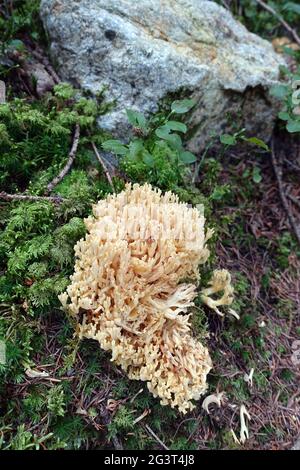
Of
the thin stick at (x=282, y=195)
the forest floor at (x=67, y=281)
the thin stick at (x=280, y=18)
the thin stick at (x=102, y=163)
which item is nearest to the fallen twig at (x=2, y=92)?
the forest floor at (x=67, y=281)

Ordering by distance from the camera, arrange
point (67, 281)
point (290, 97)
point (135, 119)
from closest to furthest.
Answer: point (67, 281) < point (135, 119) < point (290, 97)

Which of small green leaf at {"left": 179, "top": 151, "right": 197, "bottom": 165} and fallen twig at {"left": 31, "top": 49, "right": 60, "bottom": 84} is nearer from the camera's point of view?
small green leaf at {"left": 179, "top": 151, "right": 197, "bottom": 165}

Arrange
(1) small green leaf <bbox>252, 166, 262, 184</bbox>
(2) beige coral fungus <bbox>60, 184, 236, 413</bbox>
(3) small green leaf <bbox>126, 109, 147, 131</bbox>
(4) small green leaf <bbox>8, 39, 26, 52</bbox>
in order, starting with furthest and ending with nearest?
(1) small green leaf <bbox>252, 166, 262, 184</bbox> < (4) small green leaf <bbox>8, 39, 26, 52</bbox> < (3) small green leaf <bbox>126, 109, 147, 131</bbox> < (2) beige coral fungus <bbox>60, 184, 236, 413</bbox>

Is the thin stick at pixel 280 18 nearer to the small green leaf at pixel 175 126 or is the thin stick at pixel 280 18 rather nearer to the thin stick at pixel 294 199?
the thin stick at pixel 294 199

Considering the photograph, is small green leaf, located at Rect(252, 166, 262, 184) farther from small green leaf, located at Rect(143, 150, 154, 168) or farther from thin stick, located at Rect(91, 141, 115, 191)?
thin stick, located at Rect(91, 141, 115, 191)

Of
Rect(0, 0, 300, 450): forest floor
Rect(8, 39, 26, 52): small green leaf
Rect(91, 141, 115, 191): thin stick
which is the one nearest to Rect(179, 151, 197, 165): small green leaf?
Rect(0, 0, 300, 450): forest floor

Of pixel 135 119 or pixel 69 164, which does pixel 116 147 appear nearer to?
pixel 135 119

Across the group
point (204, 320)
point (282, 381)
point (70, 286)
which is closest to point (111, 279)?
point (70, 286)

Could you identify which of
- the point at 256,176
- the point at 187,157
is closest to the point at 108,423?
the point at 187,157
